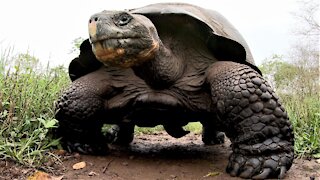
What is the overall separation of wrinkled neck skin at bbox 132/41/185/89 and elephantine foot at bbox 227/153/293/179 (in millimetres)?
767

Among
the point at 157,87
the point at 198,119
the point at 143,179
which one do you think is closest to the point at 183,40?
the point at 157,87

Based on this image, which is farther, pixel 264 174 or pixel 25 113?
pixel 25 113

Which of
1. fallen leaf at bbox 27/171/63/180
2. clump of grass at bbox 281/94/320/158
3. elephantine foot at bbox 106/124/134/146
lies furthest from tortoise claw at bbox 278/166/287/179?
elephantine foot at bbox 106/124/134/146

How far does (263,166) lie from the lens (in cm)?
247

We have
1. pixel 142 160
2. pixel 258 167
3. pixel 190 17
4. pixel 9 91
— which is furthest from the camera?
pixel 9 91

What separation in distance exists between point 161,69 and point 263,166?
0.95m

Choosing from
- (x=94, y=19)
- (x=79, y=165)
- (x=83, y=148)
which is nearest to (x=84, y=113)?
(x=83, y=148)

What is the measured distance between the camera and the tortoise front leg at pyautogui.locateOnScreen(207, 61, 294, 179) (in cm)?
248

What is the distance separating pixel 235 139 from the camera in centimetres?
263

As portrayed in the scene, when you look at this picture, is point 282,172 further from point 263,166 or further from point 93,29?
point 93,29

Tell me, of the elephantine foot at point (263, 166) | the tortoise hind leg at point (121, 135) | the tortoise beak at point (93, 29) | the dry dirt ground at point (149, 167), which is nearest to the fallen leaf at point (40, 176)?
the dry dirt ground at point (149, 167)

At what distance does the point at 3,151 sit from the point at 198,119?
143 cm

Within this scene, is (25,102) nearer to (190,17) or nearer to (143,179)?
(143,179)

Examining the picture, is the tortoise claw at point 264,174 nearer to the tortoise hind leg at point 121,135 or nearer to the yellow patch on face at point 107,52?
the yellow patch on face at point 107,52
